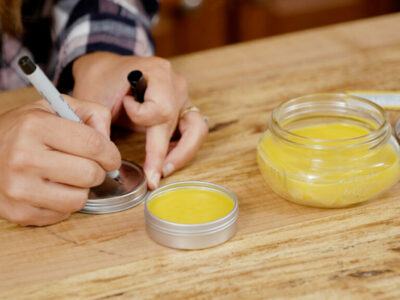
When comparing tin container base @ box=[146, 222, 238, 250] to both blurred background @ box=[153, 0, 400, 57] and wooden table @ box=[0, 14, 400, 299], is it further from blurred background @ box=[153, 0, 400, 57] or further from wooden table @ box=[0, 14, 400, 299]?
blurred background @ box=[153, 0, 400, 57]

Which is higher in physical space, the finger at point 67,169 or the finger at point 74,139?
the finger at point 74,139

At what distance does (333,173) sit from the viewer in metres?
0.98

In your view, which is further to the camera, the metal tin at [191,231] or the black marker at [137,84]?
the black marker at [137,84]

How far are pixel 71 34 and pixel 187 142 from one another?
0.51m

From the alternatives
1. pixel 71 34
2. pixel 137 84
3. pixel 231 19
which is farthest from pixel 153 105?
pixel 231 19

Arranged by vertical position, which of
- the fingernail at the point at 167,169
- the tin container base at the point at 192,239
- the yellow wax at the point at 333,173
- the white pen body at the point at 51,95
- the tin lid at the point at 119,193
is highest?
the white pen body at the point at 51,95

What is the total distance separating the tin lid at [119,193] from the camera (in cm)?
103

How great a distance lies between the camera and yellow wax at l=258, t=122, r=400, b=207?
Answer: 0.98 meters

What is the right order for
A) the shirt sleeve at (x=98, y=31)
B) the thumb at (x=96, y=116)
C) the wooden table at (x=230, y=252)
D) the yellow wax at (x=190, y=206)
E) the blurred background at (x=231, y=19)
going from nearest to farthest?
the wooden table at (x=230, y=252), the yellow wax at (x=190, y=206), the thumb at (x=96, y=116), the shirt sleeve at (x=98, y=31), the blurred background at (x=231, y=19)

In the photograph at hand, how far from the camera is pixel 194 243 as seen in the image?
3.02 ft

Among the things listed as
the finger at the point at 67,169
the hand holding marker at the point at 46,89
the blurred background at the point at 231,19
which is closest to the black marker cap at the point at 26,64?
the hand holding marker at the point at 46,89

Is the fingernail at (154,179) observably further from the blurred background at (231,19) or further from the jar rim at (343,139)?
the blurred background at (231,19)

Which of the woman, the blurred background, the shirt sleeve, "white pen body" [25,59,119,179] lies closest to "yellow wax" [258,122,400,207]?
the woman

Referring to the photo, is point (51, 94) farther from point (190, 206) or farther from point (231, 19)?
point (231, 19)
